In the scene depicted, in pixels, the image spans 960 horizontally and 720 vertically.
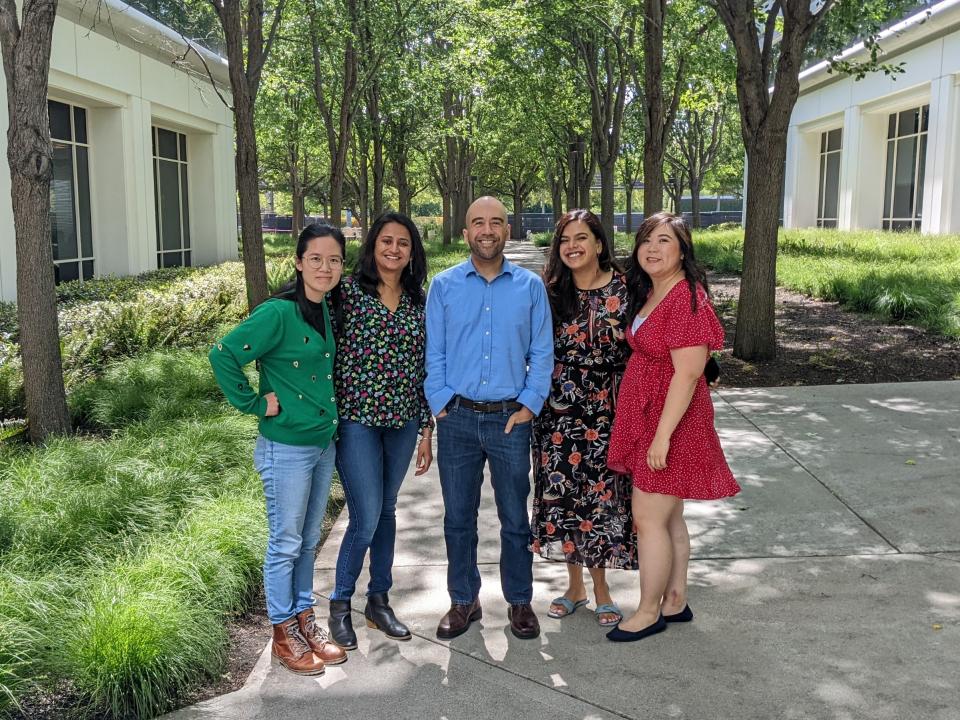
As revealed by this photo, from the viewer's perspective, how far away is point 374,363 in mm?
3803

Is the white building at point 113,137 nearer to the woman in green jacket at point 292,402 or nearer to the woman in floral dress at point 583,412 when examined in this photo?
the woman in green jacket at point 292,402

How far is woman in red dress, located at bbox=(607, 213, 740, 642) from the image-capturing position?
3668 mm

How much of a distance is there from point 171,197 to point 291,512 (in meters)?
20.9

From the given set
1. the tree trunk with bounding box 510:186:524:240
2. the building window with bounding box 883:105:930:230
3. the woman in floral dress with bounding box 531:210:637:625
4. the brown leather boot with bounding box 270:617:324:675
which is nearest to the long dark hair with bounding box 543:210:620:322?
the woman in floral dress with bounding box 531:210:637:625

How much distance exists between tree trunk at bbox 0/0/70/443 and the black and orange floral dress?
427cm

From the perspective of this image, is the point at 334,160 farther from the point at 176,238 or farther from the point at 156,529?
the point at 156,529

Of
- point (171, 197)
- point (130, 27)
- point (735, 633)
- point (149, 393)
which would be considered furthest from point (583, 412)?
point (171, 197)

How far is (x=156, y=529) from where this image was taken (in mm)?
4793

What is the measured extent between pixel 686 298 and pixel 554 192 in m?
44.8

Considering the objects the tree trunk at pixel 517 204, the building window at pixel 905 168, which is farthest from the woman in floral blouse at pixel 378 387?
the tree trunk at pixel 517 204

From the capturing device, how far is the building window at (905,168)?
2728 cm

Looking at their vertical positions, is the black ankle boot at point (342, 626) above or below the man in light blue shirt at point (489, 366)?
below

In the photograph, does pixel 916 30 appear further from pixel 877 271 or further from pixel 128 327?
pixel 128 327

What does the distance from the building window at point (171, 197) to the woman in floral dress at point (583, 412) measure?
19.3m
